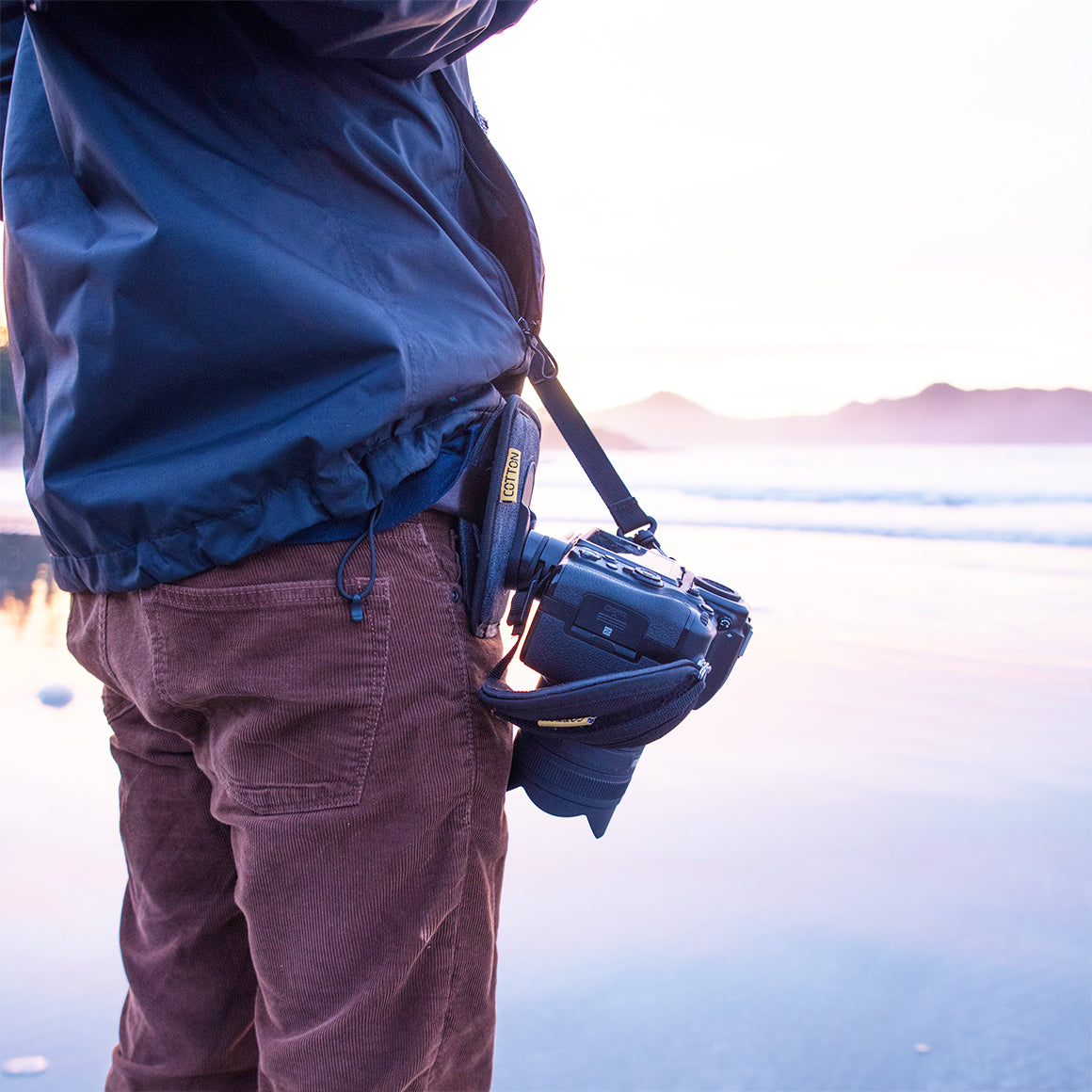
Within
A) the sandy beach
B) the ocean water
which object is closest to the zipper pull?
the sandy beach

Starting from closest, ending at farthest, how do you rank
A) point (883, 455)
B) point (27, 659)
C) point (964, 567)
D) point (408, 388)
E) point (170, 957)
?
1. point (408, 388)
2. point (170, 957)
3. point (27, 659)
4. point (964, 567)
5. point (883, 455)

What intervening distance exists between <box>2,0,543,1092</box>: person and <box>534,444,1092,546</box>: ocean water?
131 inches

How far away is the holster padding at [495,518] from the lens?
2.15 feet

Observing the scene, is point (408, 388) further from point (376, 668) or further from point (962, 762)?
point (962, 762)

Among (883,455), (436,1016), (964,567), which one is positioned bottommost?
(883,455)

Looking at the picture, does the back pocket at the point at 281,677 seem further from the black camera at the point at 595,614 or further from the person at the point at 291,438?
the black camera at the point at 595,614

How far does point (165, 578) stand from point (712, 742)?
5.30 feet

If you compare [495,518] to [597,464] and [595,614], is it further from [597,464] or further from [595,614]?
[597,464]

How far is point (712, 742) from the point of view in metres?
2.03

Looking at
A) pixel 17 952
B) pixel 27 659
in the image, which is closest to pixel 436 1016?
pixel 17 952

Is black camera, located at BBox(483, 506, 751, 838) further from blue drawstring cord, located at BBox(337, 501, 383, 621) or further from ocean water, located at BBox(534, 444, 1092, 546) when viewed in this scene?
ocean water, located at BBox(534, 444, 1092, 546)

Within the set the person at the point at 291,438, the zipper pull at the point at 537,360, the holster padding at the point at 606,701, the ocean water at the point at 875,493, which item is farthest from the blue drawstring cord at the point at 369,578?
the ocean water at the point at 875,493

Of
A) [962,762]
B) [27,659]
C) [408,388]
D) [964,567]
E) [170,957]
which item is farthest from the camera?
[964,567]

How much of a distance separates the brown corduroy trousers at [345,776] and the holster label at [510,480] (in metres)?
0.05
